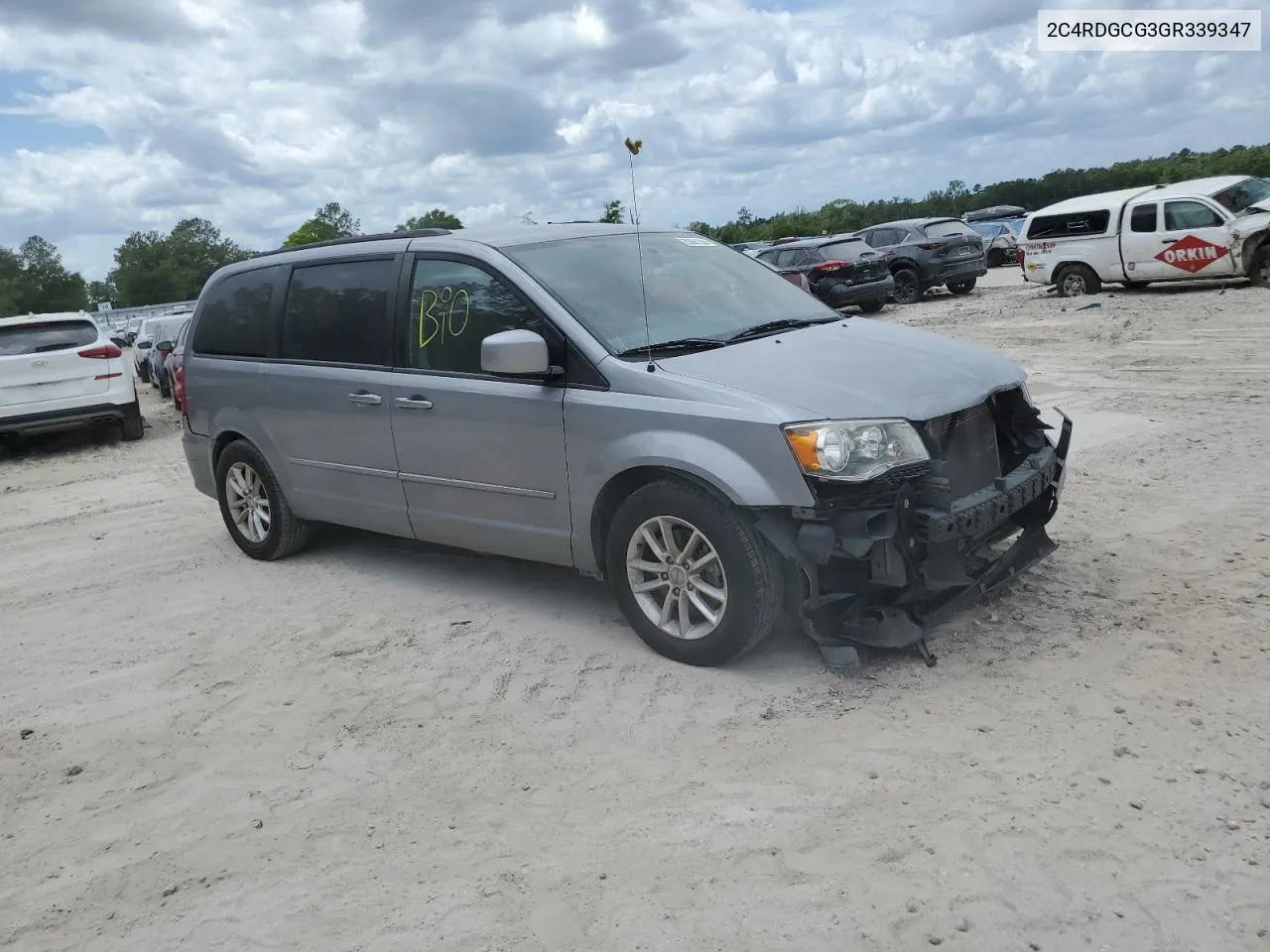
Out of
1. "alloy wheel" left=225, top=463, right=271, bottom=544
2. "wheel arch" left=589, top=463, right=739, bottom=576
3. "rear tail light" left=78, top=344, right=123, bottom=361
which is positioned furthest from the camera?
"rear tail light" left=78, top=344, right=123, bottom=361

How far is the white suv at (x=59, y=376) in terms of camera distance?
41.4 feet

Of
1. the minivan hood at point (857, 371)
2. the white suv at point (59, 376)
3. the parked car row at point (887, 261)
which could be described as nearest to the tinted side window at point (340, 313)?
the minivan hood at point (857, 371)

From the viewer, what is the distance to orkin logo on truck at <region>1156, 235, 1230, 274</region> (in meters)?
17.0

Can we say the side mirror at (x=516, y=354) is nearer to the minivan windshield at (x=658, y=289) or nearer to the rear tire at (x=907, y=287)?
the minivan windshield at (x=658, y=289)

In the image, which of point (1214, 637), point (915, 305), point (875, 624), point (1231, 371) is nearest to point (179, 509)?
point (875, 624)

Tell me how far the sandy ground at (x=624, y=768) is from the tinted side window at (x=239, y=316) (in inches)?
57.4

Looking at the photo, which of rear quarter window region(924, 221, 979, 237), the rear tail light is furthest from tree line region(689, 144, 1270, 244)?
the rear tail light

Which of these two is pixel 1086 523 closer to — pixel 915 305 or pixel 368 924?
pixel 368 924

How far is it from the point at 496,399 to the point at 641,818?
2257 millimetres

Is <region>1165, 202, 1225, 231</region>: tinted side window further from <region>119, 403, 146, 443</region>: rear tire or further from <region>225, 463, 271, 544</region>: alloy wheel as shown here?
<region>225, 463, 271, 544</region>: alloy wheel

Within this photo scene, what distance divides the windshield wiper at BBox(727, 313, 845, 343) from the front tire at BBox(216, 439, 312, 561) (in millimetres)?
3118

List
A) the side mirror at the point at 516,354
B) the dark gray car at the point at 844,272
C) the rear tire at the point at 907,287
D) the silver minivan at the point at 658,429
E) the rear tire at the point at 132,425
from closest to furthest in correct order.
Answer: the silver minivan at the point at 658,429 < the side mirror at the point at 516,354 < the rear tire at the point at 132,425 < the dark gray car at the point at 844,272 < the rear tire at the point at 907,287

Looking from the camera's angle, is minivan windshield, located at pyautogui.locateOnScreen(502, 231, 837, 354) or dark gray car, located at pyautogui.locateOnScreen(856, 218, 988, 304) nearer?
minivan windshield, located at pyautogui.locateOnScreen(502, 231, 837, 354)

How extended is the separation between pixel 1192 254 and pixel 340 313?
15.4 meters
